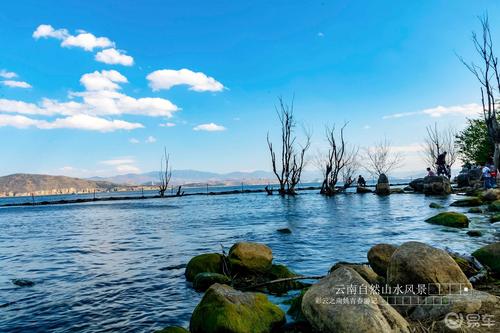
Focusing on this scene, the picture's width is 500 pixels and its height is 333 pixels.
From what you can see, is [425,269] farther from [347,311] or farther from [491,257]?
[491,257]

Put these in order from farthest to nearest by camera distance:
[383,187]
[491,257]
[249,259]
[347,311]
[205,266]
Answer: [383,187], [205,266], [249,259], [491,257], [347,311]

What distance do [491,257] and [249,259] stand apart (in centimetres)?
600

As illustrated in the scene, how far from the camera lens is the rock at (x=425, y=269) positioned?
6.34 meters

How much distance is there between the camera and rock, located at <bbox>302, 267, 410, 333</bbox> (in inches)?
186

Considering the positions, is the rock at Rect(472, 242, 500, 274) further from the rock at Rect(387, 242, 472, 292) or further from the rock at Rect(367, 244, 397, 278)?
the rock at Rect(387, 242, 472, 292)

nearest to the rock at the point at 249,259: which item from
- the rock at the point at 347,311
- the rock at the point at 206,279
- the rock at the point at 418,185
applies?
the rock at the point at 206,279

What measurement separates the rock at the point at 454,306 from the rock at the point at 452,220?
12.0 m

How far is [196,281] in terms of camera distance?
915cm

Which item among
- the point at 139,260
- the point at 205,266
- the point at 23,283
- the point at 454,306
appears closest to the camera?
the point at 454,306

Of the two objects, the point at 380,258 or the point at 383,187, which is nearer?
the point at 380,258

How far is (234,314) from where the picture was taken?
585cm

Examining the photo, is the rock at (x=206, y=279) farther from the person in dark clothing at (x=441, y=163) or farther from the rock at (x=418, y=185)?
the rock at (x=418, y=185)

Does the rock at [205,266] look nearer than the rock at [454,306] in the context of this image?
No

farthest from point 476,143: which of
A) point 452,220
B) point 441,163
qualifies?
point 452,220
